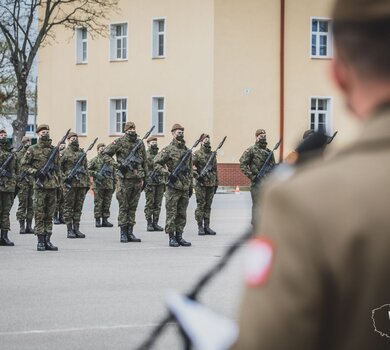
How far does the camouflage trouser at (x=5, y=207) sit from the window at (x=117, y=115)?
92.6ft

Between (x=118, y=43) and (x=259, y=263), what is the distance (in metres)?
45.3

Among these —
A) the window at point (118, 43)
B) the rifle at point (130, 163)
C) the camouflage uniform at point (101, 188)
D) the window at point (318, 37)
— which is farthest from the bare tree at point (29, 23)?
the rifle at point (130, 163)

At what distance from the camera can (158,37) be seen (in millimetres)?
45000

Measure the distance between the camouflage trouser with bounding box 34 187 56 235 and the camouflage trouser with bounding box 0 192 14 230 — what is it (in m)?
1.45

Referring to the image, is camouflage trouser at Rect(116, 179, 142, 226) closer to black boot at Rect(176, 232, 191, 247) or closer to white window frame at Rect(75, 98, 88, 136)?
black boot at Rect(176, 232, 191, 247)

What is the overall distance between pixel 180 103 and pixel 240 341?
42.3 meters

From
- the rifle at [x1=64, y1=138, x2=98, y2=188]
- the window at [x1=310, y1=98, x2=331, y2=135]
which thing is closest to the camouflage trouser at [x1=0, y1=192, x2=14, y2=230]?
the rifle at [x1=64, y1=138, x2=98, y2=188]

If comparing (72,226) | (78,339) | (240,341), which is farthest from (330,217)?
(72,226)

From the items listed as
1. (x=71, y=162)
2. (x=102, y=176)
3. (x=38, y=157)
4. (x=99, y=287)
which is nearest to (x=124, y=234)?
(x=38, y=157)

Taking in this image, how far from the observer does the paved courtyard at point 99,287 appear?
8.91 meters

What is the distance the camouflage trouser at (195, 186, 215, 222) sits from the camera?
20828 millimetres

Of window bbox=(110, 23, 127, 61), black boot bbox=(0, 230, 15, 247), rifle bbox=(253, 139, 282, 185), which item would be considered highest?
window bbox=(110, 23, 127, 61)

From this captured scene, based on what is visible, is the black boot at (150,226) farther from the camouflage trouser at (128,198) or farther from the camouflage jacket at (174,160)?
the camouflage jacket at (174,160)

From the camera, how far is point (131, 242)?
61.6 ft
